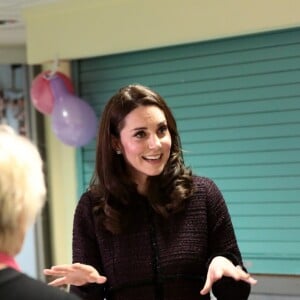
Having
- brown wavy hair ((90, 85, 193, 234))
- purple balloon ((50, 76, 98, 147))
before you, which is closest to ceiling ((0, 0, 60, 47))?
purple balloon ((50, 76, 98, 147))

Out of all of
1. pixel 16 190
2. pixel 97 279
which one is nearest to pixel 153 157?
pixel 97 279

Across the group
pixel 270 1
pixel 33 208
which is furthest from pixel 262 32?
pixel 33 208

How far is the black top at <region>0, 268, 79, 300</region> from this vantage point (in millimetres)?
1080

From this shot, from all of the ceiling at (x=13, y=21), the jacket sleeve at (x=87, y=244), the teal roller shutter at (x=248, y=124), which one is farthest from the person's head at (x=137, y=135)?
the ceiling at (x=13, y=21)

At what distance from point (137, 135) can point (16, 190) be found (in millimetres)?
723

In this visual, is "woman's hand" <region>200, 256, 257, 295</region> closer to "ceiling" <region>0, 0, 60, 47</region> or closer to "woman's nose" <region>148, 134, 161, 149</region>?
"woman's nose" <region>148, 134, 161, 149</region>

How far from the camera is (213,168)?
3.08 metres

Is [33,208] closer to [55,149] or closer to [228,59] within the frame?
[228,59]

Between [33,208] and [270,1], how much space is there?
1967 mm

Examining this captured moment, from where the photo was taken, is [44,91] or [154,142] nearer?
[154,142]

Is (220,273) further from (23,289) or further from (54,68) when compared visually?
(54,68)

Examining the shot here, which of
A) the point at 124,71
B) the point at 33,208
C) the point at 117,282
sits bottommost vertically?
the point at 117,282

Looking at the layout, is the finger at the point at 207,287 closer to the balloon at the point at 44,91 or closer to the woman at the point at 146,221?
the woman at the point at 146,221

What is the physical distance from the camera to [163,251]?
1773 mm
